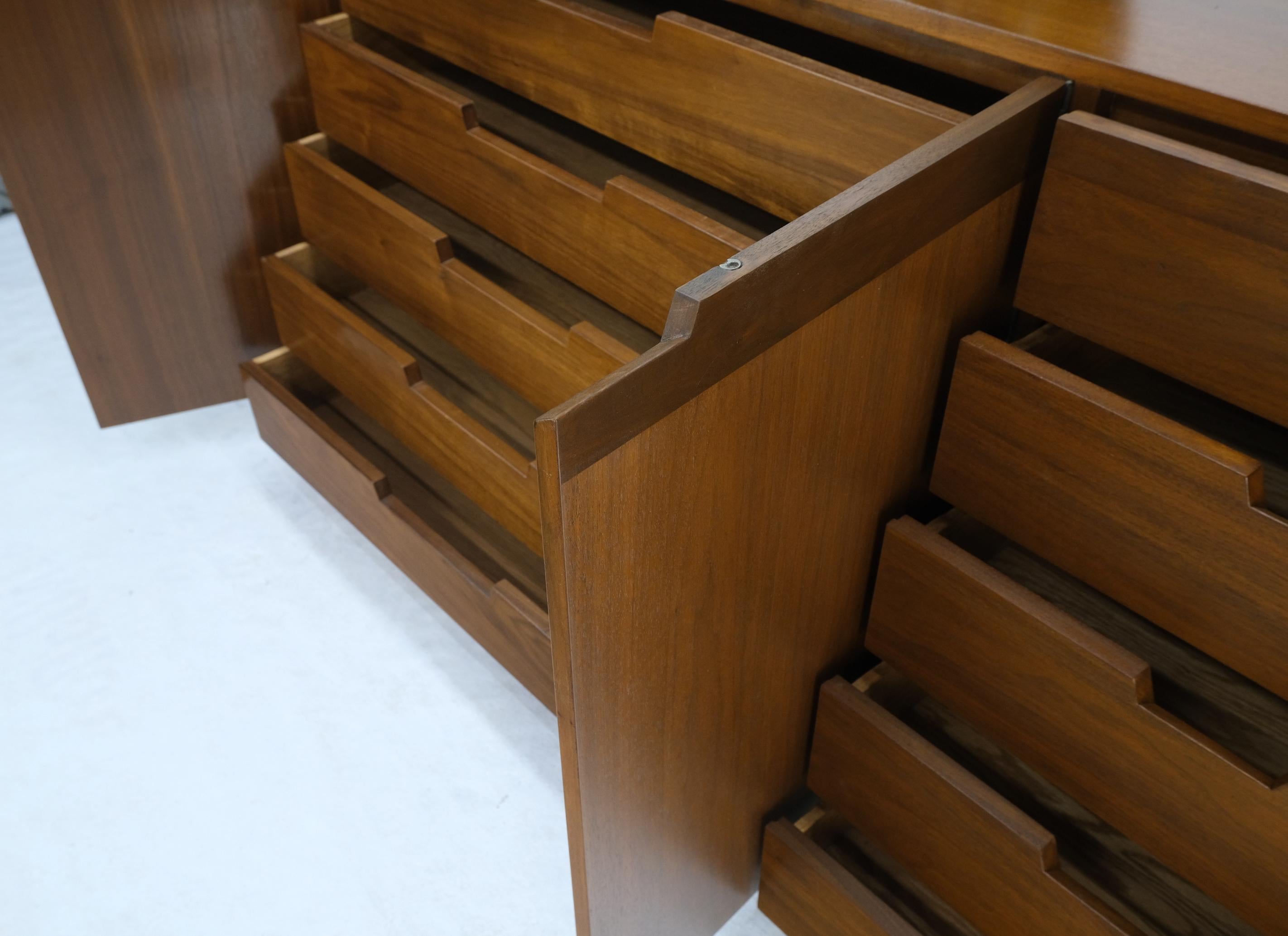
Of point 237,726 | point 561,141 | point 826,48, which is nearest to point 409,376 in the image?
point 561,141

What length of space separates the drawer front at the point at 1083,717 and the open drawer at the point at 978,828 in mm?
30

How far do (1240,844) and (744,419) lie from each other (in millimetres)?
382

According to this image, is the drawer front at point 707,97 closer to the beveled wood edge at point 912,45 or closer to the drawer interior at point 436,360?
the beveled wood edge at point 912,45

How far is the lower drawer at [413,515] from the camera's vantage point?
105 centimetres

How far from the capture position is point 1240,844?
637mm

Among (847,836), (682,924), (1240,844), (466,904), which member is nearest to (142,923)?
(466,904)

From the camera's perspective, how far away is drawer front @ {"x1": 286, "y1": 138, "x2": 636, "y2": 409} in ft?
3.08

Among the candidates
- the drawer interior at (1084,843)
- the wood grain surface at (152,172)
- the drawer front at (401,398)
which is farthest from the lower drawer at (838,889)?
the wood grain surface at (152,172)

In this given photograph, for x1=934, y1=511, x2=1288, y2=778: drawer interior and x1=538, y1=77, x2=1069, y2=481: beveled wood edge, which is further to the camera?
x1=934, y1=511, x2=1288, y2=778: drawer interior

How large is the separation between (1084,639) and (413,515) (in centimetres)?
69

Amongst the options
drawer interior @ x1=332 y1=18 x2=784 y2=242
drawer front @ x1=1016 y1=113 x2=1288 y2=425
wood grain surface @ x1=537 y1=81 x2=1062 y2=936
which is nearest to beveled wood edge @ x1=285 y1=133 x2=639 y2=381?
drawer interior @ x1=332 y1=18 x2=784 y2=242

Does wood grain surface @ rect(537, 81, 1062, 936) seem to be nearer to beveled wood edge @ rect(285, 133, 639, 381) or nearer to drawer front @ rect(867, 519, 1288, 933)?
drawer front @ rect(867, 519, 1288, 933)

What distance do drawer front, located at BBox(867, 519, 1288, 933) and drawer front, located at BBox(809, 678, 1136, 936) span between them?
0.05 metres

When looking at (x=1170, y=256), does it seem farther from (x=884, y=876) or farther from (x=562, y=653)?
(x=884, y=876)
